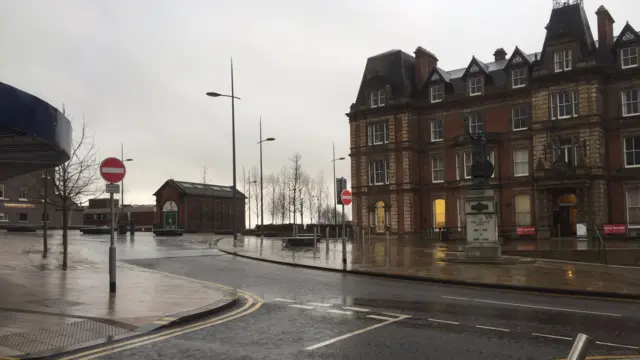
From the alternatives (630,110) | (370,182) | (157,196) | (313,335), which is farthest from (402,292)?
(157,196)

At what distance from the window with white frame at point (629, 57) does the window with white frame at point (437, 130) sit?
15.3m

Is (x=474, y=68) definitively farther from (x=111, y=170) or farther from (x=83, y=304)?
(x=83, y=304)

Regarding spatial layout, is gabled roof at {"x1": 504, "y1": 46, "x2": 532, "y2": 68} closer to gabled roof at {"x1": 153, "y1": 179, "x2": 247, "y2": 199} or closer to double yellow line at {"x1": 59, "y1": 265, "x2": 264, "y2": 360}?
gabled roof at {"x1": 153, "y1": 179, "x2": 247, "y2": 199}

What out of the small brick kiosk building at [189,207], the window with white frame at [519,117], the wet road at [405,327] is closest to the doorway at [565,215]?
the window with white frame at [519,117]

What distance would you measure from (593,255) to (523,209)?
21305mm

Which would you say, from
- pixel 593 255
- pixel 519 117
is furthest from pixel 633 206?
pixel 593 255

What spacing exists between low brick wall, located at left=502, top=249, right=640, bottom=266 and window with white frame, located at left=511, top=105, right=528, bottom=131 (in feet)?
71.9

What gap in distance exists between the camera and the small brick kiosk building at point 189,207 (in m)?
61.0

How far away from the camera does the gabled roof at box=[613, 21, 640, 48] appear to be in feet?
131

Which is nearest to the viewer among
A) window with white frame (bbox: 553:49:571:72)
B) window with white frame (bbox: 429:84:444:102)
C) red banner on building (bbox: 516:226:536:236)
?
red banner on building (bbox: 516:226:536:236)

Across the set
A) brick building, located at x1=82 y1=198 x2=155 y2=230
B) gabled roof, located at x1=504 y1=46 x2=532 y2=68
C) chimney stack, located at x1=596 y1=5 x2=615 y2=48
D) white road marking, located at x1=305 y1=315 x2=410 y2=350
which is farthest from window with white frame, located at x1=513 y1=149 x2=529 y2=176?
brick building, located at x1=82 y1=198 x2=155 y2=230

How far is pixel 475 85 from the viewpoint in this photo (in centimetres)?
4784

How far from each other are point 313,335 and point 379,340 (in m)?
1.12

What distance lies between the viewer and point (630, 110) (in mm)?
40281
